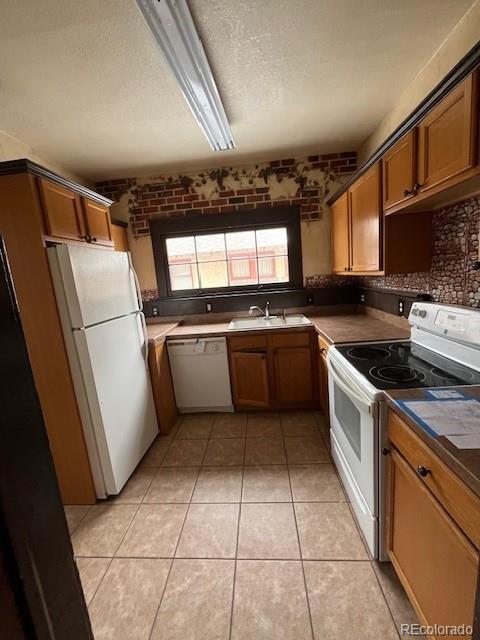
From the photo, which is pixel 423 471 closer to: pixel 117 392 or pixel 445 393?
pixel 445 393

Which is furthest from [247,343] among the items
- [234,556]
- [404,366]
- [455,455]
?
[455,455]

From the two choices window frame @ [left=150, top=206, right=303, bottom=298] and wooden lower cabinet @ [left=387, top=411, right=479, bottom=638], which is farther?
window frame @ [left=150, top=206, right=303, bottom=298]

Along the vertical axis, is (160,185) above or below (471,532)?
above

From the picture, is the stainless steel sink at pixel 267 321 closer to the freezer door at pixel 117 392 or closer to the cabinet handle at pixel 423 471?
the freezer door at pixel 117 392

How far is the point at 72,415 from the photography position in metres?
1.72

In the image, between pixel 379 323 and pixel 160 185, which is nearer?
pixel 379 323

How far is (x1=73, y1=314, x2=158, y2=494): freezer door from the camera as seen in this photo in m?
1.69

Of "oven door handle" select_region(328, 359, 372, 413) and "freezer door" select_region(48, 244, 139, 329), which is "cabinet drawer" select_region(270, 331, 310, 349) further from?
"freezer door" select_region(48, 244, 139, 329)

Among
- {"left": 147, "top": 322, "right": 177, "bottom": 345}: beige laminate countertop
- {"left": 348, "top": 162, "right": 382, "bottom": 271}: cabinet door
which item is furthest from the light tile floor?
{"left": 348, "top": 162, "right": 382, "bottom": 271}: cabinet door

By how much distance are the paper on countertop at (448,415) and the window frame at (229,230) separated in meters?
2.13

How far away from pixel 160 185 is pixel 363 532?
3.24 metres

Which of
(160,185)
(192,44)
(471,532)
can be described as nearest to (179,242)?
(160,185)

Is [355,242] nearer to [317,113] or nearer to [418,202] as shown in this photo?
[418,202]

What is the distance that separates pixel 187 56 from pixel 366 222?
1.43 metres
